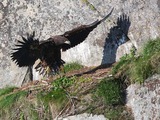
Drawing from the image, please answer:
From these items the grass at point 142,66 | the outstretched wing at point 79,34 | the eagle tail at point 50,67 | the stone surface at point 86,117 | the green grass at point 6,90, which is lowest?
the stone surface at point 86,117

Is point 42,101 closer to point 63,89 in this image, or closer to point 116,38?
point 63,89

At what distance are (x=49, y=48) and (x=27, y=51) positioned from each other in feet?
1.20

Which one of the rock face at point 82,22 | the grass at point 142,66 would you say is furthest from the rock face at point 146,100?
the rock face at point 82,22

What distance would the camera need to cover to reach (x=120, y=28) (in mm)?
9797

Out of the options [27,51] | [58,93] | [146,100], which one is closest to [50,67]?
[27,51]

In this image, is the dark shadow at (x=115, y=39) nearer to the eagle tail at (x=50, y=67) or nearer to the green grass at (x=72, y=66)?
the green grass at (x=72, y=66)

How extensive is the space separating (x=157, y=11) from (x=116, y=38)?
0.86 m

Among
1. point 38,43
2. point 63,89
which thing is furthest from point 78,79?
point 38,43

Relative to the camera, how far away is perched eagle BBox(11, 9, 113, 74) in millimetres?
8508

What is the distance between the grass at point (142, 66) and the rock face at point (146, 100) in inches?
3.4

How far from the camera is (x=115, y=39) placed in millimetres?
9828

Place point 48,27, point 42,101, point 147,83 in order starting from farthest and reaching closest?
point 48,27 < point 42,101 < point 147,83

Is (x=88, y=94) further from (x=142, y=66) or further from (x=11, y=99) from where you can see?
(x=11, y=99)

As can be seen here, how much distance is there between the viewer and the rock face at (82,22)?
9570 mm
